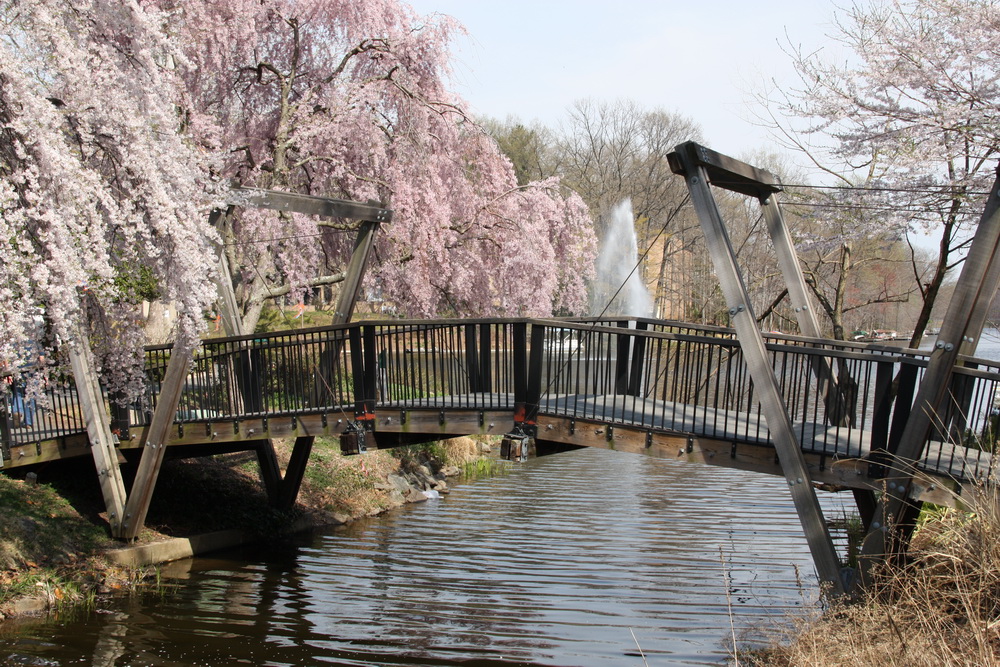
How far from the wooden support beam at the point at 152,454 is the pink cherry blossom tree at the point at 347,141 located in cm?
465

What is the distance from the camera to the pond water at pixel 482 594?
8.94m

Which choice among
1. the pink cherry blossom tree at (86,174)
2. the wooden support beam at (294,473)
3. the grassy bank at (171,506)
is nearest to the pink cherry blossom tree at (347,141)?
the grassy bank at (171,506)

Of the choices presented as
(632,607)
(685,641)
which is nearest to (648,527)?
(632,607)

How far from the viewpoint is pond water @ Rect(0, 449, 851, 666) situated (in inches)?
352

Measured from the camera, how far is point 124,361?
10992 millimetres

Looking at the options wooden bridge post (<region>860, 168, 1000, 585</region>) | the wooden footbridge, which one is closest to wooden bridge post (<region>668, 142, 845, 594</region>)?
the wooden footbridge

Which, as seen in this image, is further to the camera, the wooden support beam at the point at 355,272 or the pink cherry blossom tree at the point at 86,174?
the wooden support beam at the point at 355,272

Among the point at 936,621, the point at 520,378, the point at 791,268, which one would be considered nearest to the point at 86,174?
the point at 520,378

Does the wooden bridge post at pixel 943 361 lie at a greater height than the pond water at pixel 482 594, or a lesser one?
greater

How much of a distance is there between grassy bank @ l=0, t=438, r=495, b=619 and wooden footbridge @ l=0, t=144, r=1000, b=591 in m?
0.55

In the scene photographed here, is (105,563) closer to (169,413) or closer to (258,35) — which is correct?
(169,413)

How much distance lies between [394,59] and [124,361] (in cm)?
896

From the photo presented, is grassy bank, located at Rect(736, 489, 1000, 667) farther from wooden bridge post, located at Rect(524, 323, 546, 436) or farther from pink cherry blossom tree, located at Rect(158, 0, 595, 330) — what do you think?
pink cherry blossom tree, located at Rect(158, 0, 595, 330)

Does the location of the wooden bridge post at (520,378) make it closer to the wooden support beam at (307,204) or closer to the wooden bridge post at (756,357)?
the wooden bridge post at (756,357)
